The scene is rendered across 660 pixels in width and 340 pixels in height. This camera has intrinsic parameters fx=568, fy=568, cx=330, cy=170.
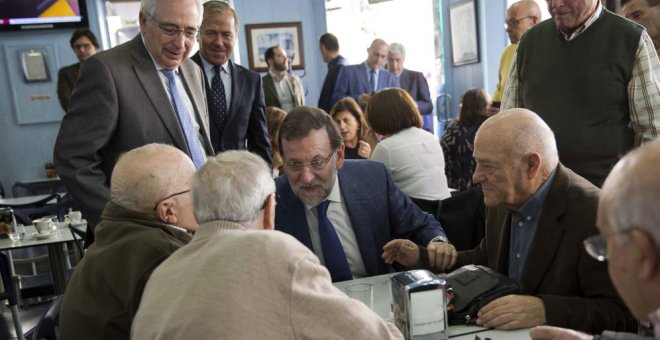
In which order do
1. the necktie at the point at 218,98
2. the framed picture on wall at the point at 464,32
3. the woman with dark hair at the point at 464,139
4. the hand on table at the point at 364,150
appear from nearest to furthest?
the necktie at the point at 218,98, the woman with dark hair at the point at 464,139, the hand on table at the point at 364,150, the framed picture on wall at the point at 464,32

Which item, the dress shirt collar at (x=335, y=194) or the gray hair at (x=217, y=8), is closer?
the dress shirt collar at (x=335, y=194)

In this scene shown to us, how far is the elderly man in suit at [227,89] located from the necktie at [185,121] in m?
0.39

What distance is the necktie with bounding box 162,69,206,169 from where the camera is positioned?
7.63 ft

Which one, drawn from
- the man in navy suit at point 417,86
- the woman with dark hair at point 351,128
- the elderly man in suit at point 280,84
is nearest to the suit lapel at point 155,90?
the woman with dark hair at point 351,128

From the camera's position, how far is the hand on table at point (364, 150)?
4.21 m

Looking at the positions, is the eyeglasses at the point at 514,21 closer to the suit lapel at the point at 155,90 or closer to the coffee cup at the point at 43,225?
the suit lapel at the point at 155,90

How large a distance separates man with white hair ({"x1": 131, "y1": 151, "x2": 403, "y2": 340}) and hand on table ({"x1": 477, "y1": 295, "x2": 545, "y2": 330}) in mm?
395

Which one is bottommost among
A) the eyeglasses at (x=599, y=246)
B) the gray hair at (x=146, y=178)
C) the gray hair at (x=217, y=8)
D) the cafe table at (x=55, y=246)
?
the cafe table at (x=55, y=246)

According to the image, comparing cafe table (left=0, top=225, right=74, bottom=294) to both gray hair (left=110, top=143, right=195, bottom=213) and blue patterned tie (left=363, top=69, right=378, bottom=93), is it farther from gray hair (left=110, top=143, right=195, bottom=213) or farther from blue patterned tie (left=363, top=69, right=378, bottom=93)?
blue patterned tie (left=363, top=69, right=378, bottom=93)

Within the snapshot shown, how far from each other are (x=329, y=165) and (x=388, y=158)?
1.10 meters

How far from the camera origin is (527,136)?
1.76 metres

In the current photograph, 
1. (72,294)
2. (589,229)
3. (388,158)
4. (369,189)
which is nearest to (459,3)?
(388,158)

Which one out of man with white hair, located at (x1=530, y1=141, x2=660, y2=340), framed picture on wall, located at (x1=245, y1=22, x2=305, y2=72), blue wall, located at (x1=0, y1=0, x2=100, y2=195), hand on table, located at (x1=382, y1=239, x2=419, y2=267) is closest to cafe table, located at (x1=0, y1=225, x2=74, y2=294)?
hand on table, located at (x1=382, y1=239, x2=419, y2=267)

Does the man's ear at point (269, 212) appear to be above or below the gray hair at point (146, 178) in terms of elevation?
below
